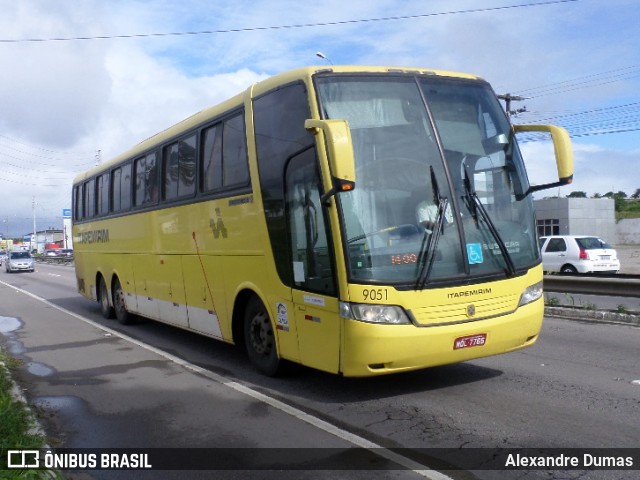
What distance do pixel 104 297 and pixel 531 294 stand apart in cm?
1058

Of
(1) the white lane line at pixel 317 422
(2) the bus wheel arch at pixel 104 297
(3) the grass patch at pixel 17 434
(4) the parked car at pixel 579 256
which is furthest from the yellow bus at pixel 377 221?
(4) the parked car at pixel 579 256

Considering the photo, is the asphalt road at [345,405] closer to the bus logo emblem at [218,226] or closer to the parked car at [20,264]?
the bus logo emblem at [218,226]

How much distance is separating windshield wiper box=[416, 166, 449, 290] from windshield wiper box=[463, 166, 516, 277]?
29 cm

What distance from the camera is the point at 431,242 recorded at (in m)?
5.94

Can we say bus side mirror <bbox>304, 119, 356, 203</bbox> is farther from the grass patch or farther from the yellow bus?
the grass patch

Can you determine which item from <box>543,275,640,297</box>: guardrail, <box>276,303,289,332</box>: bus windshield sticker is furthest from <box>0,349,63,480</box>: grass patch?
<box>543,275,640,297</box>: guardrail

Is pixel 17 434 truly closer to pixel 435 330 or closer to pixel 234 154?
pixel 435 330

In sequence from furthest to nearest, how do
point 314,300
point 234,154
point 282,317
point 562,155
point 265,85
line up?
point 234,154
point 265,85
point 282,317
point 562,155
point 314,300

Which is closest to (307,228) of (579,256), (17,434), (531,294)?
(531,294)

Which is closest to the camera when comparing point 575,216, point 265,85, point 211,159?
point 265,85

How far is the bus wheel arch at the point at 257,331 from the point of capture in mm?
7352

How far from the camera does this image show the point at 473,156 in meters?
6.46

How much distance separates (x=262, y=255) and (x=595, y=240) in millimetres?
16418

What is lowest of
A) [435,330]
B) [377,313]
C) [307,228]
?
[435,330]
